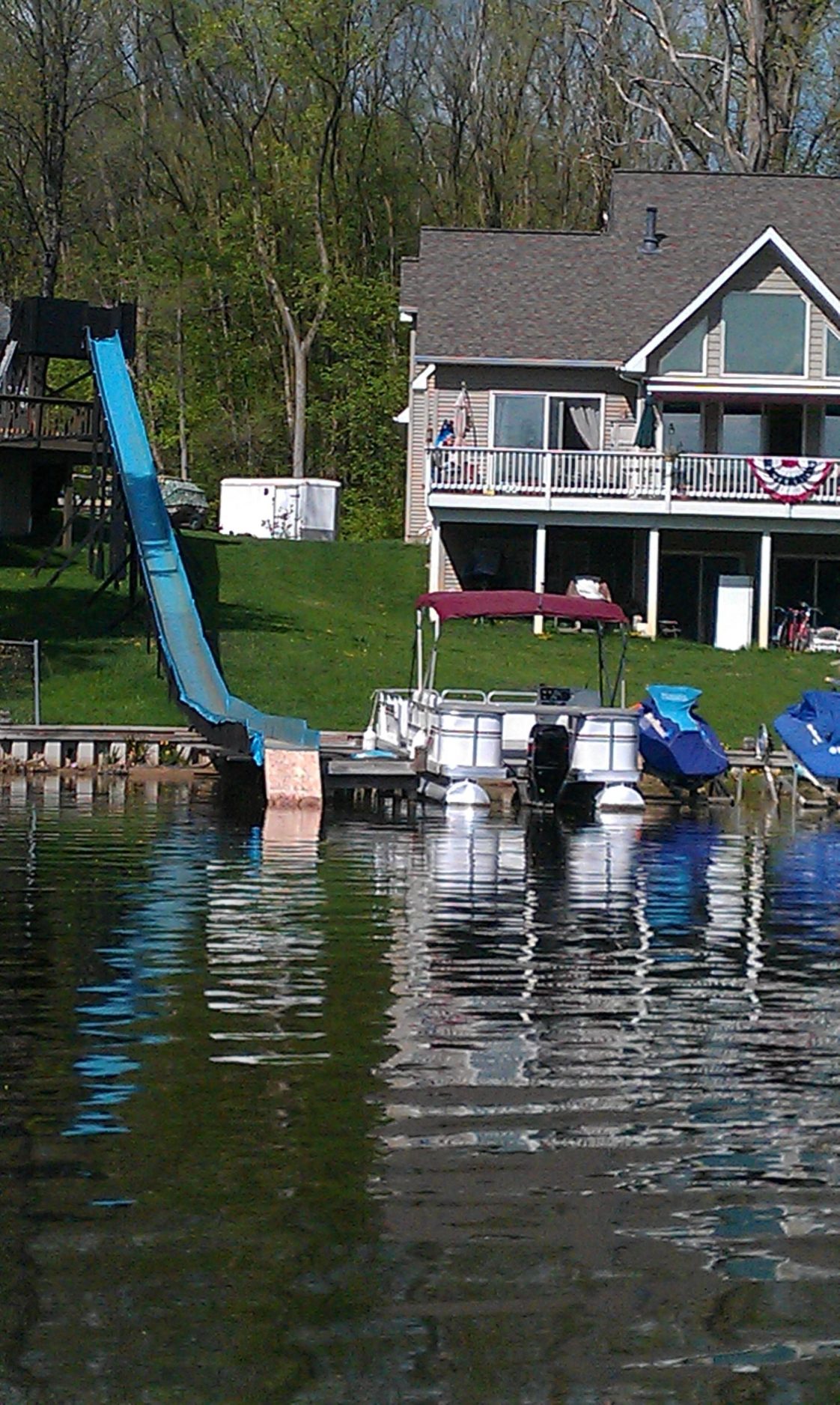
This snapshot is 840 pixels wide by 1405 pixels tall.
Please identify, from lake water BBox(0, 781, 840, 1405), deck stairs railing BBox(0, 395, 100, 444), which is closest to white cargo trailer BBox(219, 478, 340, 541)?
deck stairs railing BBox(0, 395, 100, 444)

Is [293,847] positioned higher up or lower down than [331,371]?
lower down

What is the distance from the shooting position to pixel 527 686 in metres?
36.7

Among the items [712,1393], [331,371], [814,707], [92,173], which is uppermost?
[92,173]

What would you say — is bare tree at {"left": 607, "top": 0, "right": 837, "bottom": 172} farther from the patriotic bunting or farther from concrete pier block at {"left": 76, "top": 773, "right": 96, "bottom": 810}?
concrete pier block at {"left": 76, "top": 773, "right": 96, "bottom": 810}

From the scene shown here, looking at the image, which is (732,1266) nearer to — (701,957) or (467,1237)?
(467,1237)

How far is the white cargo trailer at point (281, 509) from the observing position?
2229 inches

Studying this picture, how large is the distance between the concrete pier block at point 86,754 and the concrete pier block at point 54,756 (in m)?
0.25

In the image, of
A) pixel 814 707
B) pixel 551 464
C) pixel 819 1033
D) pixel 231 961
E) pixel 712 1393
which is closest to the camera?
pixel 712 1393

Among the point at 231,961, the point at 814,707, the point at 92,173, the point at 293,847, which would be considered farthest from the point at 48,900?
the point at 92,173

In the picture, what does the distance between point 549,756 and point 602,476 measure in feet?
55.0

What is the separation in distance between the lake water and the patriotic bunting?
82.5ft

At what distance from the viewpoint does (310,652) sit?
39531mm

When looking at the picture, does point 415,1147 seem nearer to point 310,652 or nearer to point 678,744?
point 678,744

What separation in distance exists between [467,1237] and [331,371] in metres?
62.8
